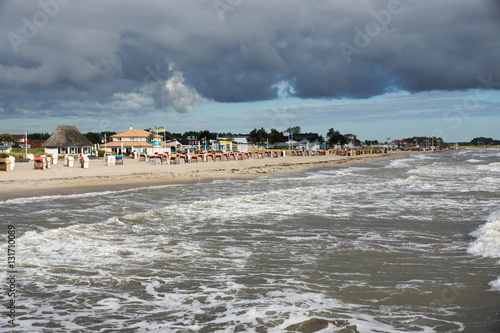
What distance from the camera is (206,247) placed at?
869 cm

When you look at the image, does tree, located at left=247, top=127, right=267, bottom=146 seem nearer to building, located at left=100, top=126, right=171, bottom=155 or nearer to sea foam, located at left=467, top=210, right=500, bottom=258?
building, located at left=100, top=126, right=171, bottom=155

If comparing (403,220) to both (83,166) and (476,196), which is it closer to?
(476,196)

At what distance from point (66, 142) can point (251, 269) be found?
73245 mm

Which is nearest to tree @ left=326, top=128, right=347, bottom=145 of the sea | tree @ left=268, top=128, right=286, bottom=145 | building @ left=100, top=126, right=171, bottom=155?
tree @ left=268, top=128, right=286, bottom=145

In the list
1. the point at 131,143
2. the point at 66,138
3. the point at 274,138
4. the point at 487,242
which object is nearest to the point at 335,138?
the point at 274,138

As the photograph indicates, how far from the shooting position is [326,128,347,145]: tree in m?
170

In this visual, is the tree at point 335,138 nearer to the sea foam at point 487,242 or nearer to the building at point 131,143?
the building at point 131,143

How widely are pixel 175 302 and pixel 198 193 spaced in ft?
43.1

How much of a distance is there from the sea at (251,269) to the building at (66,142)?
64.0 meters

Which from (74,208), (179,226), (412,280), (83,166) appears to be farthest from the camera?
(83,166)

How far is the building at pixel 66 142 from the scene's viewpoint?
71875mm

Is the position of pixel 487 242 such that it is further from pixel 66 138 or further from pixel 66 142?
pixel 66 138

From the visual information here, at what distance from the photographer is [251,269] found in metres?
7.05

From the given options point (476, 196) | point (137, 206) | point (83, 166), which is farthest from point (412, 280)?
point (83, 166)
